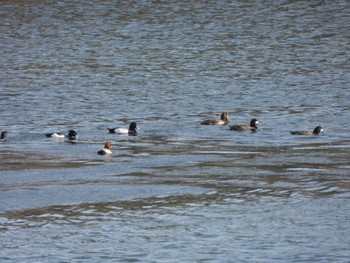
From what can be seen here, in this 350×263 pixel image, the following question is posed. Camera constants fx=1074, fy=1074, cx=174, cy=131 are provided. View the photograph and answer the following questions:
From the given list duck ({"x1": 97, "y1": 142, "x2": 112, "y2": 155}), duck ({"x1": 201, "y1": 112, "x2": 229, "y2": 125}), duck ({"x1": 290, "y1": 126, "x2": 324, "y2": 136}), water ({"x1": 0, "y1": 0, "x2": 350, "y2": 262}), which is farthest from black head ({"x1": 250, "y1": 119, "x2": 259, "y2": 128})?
duck ({"x1": 97, "y1": 142, "x2": 112, "y2": 155})

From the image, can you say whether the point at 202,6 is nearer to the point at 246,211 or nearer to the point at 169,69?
the point at 169,69

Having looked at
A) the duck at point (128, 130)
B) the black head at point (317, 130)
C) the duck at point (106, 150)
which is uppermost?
the black head at point (317, 130)

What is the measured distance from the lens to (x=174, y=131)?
928 inches

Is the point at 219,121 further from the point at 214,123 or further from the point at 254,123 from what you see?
the point at 254,123

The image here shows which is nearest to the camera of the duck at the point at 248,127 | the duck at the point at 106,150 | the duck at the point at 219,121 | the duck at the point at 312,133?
the duck at the point at 106,150

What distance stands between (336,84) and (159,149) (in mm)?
12325

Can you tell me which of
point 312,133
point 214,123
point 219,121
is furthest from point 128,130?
point 312,133

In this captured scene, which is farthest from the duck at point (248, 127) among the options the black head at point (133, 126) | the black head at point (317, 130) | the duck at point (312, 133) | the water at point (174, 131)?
the black head at point (133, 126)

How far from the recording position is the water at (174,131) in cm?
1284

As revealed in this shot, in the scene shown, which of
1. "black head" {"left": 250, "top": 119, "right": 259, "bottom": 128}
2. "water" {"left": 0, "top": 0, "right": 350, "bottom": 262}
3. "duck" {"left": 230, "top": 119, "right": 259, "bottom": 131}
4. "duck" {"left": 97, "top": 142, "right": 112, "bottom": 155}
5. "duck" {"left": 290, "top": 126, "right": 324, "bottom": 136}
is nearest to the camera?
"water" {"left": 0, "top": 0, "right": 350, "bottom": 262}

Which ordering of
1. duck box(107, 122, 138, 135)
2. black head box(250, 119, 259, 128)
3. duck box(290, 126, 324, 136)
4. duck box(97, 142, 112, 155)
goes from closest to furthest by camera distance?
duck box(97, 142, 112, 155) → duck box(290, 126, 324, 136) → duck box(107, 122, 138, 135) → black head box(250, 119, 259, 128)

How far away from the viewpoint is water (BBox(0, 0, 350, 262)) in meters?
12.8

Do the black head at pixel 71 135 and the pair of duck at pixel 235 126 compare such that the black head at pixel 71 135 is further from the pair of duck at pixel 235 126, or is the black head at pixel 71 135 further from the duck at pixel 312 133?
the duck at pixel 312 133

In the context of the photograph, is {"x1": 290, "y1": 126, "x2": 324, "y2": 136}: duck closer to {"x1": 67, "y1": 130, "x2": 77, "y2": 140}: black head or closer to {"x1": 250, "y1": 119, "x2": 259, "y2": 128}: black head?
{"x1": 250, "y1": 119, "x2": 259, "y2": 128}: black head
